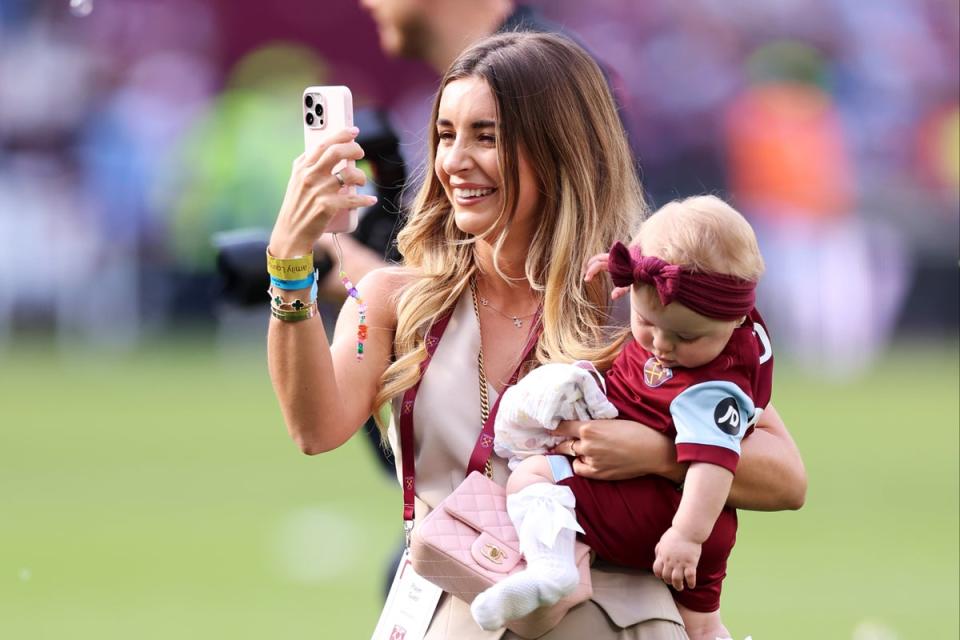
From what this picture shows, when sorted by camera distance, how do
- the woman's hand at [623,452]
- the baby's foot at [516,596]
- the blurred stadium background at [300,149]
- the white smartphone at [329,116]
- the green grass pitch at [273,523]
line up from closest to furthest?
the baby's foot at [516,596], the woman's hand at [623,452], the white smartphone at [329,116], the green grass pitch at [273,523], the blurred stadium background at [300,149]

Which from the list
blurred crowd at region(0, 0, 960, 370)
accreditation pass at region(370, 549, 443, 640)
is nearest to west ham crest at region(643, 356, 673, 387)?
accreditation pass at region(370, 549, 443, 640)

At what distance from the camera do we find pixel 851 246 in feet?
53.8

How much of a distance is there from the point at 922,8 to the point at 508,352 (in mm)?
16538

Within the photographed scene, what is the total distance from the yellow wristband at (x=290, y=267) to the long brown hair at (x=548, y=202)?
287mm

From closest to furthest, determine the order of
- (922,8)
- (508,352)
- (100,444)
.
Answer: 1. (508,352)
2. (100,444)
3. (922,8)

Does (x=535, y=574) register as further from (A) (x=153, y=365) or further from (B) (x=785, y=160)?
(B) (x=785, y=160)

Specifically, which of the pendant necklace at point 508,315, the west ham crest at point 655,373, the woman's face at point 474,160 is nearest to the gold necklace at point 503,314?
the pendant necklace at point 508,315

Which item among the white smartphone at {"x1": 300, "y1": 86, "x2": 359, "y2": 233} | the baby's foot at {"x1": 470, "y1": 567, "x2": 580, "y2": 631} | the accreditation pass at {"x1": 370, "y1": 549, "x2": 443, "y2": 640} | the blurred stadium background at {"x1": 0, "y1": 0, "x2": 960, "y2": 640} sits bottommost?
the blurred stadium background at {"x1": 0, "y1": 0, "x2": 960, "y2": 640}

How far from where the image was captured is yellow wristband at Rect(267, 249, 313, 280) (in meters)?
2.33

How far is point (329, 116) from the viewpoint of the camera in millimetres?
2410

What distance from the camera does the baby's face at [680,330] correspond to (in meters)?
2.24

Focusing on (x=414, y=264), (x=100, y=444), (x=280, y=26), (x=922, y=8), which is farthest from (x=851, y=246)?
(x=414, y=264)

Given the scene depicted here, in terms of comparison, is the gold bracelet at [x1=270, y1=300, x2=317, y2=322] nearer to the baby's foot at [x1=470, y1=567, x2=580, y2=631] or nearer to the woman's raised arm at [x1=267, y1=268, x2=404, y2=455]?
the woman's raised arm at [x1=267, y1=268, x2=404, y2=455]

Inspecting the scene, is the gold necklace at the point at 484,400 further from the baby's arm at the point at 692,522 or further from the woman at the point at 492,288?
the baby's arm at the point at 692,522
